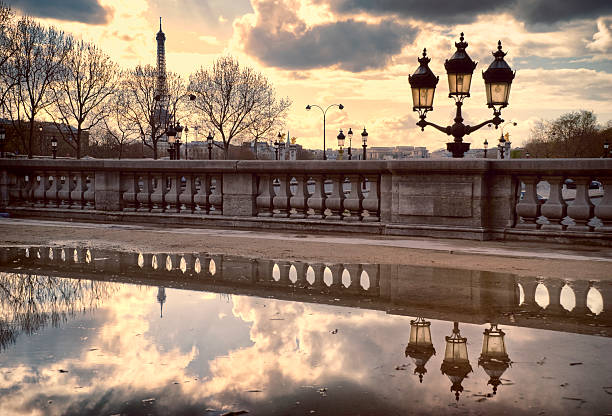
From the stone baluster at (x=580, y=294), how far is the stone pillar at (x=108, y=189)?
33.5 feet

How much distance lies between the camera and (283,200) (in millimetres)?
12484

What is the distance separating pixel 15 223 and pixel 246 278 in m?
8.45

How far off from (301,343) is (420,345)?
80 centimetres

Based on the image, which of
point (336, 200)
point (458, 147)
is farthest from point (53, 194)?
point (458, 147)

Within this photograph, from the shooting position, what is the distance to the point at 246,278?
23.1 ft

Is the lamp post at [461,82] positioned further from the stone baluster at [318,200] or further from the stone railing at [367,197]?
the stone baluster at [318,200]

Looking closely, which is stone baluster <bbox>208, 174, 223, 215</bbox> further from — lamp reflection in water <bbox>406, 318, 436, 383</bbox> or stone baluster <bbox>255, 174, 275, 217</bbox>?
lamp reflection in water <bbox>406, 318, 436, 383</bbox>

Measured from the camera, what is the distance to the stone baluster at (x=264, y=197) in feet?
41.6

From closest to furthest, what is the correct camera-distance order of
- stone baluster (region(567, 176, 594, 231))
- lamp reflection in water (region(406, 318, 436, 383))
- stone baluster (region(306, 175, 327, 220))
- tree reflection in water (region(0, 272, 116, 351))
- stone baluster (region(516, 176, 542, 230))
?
lamp reflection in water (region(406, 318, 436, 383)), tree reflection in water (region(0, 272, 116, 351)), stone baluster (region(567, 176, 594, 231)), stone baluster (region(516, 176, 542, 230)), stone baluster (region(306, 175, 327, 220))

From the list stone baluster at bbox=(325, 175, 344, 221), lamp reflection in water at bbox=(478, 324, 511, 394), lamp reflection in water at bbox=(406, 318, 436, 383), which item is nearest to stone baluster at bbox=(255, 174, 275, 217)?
stone baluster at bbox=(325, 175, 344, 221)

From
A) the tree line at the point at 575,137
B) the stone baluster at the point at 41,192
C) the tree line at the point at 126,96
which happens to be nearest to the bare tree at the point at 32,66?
the tree line at the point at 126,96

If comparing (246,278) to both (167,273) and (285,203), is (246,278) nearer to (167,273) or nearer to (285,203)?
(167,273)

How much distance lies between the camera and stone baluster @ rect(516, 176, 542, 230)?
1055 cm

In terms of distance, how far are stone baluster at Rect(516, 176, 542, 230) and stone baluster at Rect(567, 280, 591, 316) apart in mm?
3720
